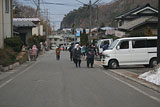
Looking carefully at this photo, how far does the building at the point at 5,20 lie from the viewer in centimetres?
2585

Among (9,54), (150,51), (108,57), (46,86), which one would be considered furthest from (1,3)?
(46,86)

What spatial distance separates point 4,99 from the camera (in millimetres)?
9375

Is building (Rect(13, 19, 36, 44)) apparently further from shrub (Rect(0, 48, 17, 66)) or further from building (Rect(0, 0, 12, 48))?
shrub (Rect(0, 48, 17, 66))

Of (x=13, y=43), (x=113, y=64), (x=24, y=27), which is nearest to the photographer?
(x=113, y=64)

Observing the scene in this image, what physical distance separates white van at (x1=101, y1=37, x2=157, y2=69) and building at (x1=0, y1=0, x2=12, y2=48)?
443 inches

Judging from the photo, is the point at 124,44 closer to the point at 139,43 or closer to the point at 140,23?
the point at 139,43

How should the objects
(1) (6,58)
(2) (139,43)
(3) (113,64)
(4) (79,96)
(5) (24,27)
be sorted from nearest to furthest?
(4) (79,96) < (2) (139,43) < (3) (113,64) < (1) (6,58) < (5) (24,27)

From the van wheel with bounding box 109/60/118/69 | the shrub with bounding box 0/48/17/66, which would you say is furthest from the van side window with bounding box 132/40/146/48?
the shrub with bounding box 0/48/17/66

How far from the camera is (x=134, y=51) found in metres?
19.4

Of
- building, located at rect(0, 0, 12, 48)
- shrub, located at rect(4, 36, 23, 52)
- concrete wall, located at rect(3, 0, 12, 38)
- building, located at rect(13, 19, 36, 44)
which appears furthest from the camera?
building, located at rect(13, 19, 36, 44)

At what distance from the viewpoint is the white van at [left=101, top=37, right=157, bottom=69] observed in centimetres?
1936

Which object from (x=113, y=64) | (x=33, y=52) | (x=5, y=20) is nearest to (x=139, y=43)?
(x=113, y=64)

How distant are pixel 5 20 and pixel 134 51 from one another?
14.2m

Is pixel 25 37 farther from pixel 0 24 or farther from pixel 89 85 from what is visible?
pixel 89 85
